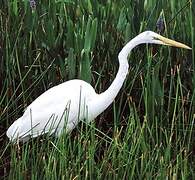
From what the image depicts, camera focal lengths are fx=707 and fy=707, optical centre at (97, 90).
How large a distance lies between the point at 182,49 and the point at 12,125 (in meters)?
0.70

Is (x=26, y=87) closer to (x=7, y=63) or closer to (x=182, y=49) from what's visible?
(x=7, y=63)

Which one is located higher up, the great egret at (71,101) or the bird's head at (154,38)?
the bird's head at (154,38)

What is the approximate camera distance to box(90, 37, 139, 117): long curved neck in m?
2.37

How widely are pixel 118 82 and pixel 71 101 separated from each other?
0.59ft

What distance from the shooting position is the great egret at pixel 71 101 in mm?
2342

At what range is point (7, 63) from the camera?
2.39 m

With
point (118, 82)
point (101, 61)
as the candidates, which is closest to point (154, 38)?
point (118, 82)

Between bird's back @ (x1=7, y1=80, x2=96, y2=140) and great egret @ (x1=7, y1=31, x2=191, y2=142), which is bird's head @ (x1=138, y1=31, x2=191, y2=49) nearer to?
great egret @ (x1=7, y1=31, x2=191, y2=142)

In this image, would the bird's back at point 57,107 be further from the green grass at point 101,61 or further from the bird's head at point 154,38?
the bird's head at point 154,38

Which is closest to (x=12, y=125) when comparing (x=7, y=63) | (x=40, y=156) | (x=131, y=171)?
(x=7, y=63)

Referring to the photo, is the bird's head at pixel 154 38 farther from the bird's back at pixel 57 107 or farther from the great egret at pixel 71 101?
the bird's back at pixel 57 107

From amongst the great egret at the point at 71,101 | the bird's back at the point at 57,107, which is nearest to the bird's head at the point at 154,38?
the great egret at the point at 71,101

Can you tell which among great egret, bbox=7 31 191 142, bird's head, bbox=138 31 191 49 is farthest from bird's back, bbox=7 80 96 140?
bird's head, bbox=138 31 191 49

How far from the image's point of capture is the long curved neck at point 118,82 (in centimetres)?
237
